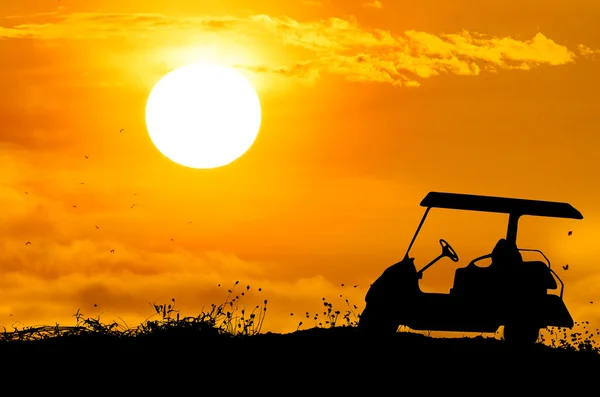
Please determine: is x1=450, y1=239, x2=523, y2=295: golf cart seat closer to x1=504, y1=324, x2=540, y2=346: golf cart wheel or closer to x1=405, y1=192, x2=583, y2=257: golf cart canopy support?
x1=405, y1=192, x2=583, y2=257: golf cart canopy support

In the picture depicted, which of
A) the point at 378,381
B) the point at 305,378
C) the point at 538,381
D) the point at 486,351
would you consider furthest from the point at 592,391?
the point at 305,378

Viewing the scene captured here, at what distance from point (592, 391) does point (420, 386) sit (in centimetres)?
247

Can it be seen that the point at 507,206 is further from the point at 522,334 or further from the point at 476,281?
the point at 522,334

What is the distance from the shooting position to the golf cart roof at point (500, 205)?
1301cm

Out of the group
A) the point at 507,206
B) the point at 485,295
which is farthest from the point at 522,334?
the point at 507,206

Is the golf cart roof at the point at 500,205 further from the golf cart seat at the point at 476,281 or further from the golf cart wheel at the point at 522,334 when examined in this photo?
the golf cart wheel at the point at 522,334

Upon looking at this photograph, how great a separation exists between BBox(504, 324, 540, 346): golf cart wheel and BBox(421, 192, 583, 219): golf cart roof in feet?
5.75

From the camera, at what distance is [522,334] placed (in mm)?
13836

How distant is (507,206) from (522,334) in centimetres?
205

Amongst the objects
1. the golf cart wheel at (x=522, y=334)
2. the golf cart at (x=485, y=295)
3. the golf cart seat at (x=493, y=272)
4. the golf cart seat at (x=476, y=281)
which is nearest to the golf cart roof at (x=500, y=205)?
the golf cart at (x=485, y=295)

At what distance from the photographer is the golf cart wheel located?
543 inches

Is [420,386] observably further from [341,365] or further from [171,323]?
[171,323]

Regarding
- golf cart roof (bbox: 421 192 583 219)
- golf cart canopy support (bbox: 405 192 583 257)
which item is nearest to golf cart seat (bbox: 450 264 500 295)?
golf cart canopy support (bbox: 405 192 583 257)

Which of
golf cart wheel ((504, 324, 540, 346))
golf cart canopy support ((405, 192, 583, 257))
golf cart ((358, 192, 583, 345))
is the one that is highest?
golf cart canopy support ((405, 192, 583, 257))
